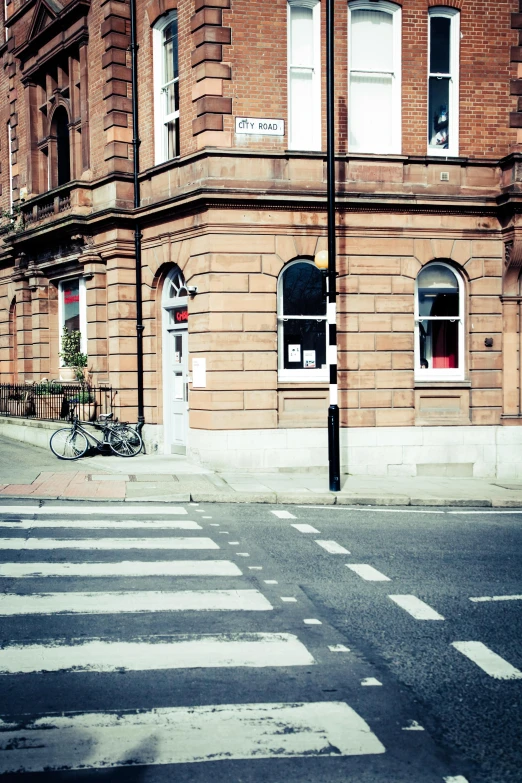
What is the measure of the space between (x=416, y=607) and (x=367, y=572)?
1.24 m

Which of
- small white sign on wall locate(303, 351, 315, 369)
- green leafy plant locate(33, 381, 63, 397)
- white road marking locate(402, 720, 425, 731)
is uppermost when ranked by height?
small white sign on wall locate(303, 351, 315, 369)

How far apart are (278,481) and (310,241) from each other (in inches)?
193

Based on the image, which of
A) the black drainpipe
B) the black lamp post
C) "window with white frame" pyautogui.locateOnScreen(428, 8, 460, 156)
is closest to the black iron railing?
the black drainpipe

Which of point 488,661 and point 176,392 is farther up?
point 176,392

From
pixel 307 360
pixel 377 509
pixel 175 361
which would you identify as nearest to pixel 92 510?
pixel 377 509

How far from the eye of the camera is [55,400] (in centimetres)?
2070

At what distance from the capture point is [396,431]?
16891mm

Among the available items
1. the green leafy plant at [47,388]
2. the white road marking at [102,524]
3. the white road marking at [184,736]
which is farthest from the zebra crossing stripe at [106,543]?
the green leafy plant at [47,388]

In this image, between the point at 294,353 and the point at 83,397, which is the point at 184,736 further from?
the point at 83,397

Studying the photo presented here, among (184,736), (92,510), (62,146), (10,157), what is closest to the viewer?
(184,736)

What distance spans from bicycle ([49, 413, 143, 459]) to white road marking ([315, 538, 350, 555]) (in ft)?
28.9

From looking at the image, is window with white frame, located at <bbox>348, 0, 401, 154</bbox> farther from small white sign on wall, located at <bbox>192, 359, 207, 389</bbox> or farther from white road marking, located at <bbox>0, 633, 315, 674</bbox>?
white road marking, located at <bbox>0, 633, 315, 674</bbox>

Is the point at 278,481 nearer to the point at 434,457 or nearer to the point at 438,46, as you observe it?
the point at 434,457

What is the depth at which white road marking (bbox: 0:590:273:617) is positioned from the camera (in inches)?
268
